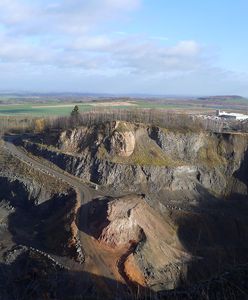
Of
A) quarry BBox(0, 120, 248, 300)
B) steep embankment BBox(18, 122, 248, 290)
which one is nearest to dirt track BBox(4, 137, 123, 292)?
quarry BBox(0, 120, 248, 300)

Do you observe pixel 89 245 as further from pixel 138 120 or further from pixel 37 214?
pixel 138 120

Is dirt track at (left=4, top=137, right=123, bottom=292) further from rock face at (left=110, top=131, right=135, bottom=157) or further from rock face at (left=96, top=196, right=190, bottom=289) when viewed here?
rock face at (left=110, top=131, right=135, bottom=157)

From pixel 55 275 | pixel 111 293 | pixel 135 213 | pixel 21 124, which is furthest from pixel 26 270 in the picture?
pixel 21 124

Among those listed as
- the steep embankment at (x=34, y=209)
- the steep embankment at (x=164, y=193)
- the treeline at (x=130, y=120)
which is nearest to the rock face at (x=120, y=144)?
the steep embankment at (x=164, y=193)

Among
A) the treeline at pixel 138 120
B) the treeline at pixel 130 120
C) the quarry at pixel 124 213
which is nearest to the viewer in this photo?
the quarry at pixel 124 213

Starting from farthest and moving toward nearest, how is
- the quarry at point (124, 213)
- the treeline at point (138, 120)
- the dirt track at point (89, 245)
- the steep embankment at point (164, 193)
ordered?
1. the treeline at point (138, 120)
2. the steep embankment at point (164, 193)
3. the dirt track at point (89, 245)
4. the quarry at point (124, 213)

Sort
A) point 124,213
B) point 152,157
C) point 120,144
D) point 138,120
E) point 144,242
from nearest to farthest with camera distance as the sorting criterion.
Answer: point 144,242 < point 124,213 < point 120,144 < point 152,157 < point 138,120

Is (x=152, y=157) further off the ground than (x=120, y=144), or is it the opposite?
(x=120, y=144)

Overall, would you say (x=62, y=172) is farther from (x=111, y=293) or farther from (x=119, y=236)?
(x=111, y=293)

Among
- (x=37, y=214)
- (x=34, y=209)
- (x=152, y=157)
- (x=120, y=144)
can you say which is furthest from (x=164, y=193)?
(x=34, y=209)

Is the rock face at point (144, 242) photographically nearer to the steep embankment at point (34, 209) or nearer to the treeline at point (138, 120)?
the steep embankment at point (34, 209)

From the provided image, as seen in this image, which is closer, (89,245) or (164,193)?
(89,245)
